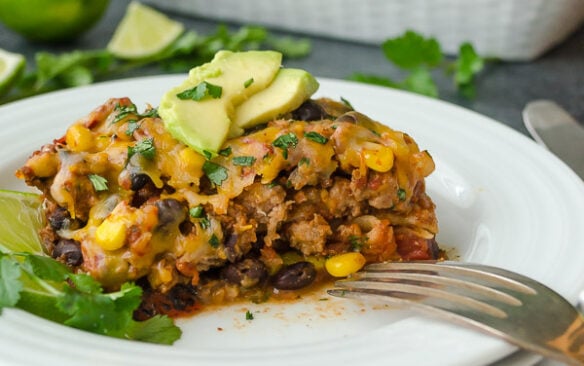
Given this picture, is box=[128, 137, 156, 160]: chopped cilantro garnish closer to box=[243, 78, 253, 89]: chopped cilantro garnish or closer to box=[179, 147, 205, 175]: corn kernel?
box=[179, 147, 205, 175]: corn kernel

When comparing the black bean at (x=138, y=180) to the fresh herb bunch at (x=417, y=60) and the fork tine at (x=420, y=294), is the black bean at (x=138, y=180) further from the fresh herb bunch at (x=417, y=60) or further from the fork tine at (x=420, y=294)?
the fresh herb bunch at (x=417, y=60)

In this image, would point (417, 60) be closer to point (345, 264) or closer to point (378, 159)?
point (378, 159)

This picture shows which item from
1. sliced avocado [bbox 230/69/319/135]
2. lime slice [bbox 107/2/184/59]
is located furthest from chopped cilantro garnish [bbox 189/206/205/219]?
lime slice [bbox 107/2/184/59]

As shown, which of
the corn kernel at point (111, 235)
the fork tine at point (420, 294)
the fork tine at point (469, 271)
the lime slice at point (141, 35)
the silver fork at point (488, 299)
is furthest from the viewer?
the lime slice at point (141, 35)

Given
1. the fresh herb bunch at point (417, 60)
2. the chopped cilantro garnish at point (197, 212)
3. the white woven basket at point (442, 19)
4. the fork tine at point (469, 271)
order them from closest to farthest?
the fork tine at point (469, 271)
the chopped cilantro garnish at point (197, 212)
the fresh herb bunch at point (417, 60)
the white woven basket at point (442, 19)

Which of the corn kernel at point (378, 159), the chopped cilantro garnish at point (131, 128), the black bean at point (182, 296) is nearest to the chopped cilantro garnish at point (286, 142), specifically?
the corn kernel at point (378, 159)

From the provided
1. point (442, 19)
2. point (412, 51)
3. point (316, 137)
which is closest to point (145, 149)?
point (316, 137)

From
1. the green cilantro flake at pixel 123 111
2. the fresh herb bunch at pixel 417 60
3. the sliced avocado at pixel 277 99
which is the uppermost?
the sliced avocado at pixel 277 99
